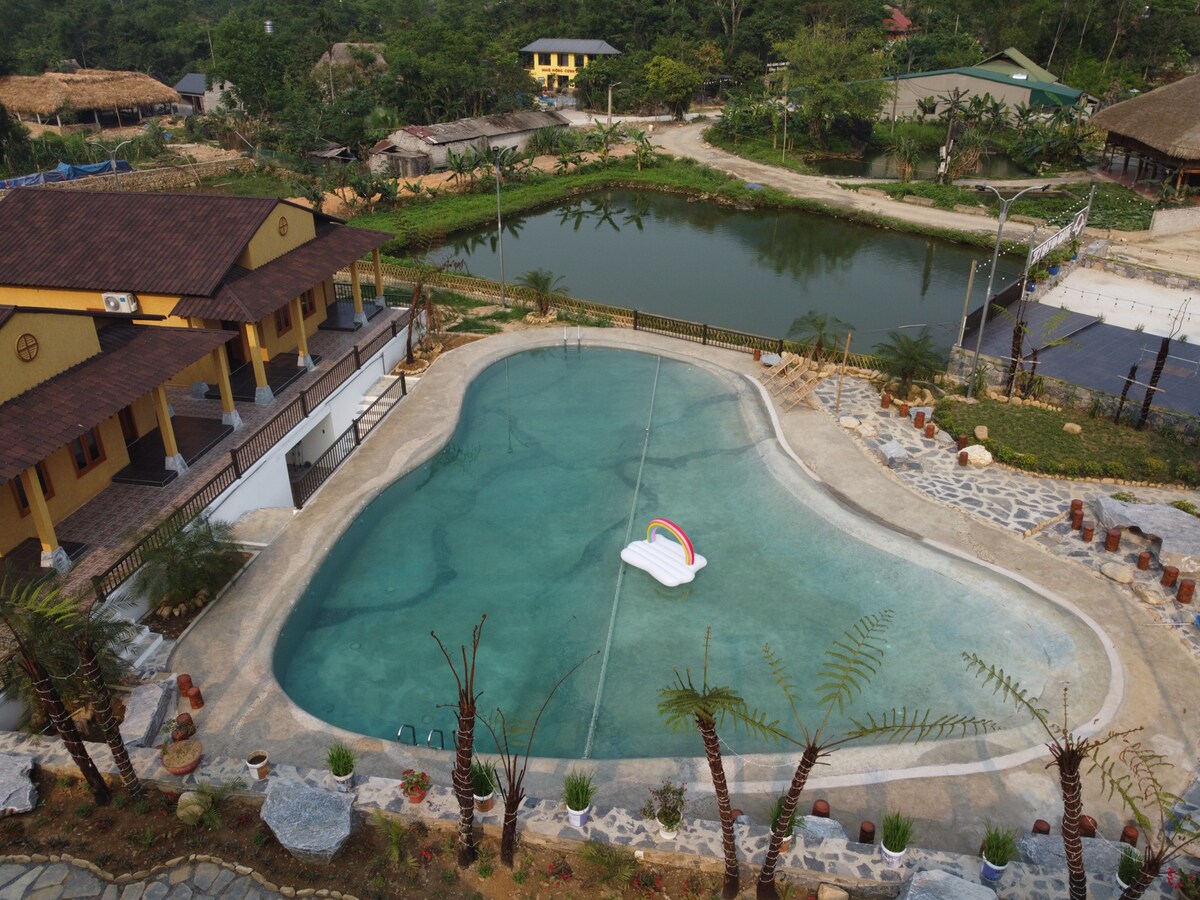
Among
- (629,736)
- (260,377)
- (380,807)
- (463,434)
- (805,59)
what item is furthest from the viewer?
(805,59)

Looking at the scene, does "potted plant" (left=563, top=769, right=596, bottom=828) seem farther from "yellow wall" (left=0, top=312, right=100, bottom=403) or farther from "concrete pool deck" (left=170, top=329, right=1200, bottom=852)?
"yellow wall" (left=0, top=312, right=100, bottom=403)

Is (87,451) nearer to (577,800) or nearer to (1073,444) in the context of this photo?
(577,800)

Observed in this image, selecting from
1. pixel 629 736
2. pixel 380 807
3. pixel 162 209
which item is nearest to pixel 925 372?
pixel 629 736

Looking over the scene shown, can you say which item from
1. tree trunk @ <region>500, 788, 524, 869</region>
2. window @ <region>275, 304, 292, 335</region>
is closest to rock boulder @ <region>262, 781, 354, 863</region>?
tree trunk @ <region>500, 788, 524, 869</region>

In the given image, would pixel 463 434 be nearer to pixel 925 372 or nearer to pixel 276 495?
pixel 276 495

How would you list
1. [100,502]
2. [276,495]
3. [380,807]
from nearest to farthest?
[380,807]
[100,502]
[276,495]

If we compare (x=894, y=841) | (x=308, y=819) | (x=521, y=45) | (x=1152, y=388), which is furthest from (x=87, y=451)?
(x=521, y=45)

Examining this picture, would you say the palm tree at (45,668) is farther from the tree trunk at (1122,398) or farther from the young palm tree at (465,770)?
the tree trunk at (1122,398)
